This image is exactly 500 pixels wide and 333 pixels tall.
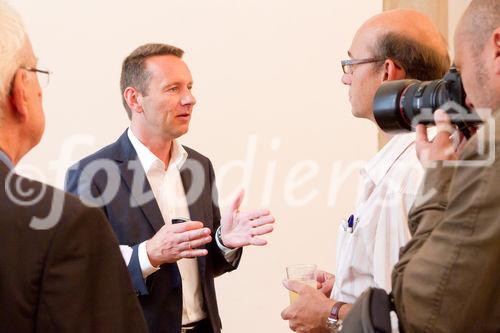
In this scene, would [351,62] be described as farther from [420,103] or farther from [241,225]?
[241,225]

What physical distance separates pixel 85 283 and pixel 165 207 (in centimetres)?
115

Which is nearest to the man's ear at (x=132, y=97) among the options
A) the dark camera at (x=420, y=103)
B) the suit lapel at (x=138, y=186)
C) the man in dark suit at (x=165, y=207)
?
the man in dark suit at (x=165, y=207)

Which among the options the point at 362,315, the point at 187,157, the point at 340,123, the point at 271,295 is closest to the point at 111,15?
the point at 187,157

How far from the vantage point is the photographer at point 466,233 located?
96 cm

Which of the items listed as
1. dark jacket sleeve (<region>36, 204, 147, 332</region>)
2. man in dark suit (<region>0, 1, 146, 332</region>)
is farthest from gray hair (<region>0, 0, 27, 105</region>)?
dark jacket sleeve (<region>36, 204, 147, 332</region>)

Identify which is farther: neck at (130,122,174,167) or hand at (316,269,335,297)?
neck at (130,122,174,167)

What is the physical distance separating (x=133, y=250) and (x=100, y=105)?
3.87 ft

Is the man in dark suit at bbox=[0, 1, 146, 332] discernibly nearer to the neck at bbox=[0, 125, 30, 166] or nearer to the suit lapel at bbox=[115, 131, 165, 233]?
the neck at bbox=[0, 125, 30, 166]

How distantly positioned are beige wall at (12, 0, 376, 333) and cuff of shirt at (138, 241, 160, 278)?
1024 mm

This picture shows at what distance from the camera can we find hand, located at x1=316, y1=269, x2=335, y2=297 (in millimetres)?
1911

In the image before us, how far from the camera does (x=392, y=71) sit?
175 cm

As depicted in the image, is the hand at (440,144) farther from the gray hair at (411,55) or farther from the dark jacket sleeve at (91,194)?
the dark jacket sleeve at (91,194)

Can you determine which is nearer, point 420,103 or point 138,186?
point 420,103

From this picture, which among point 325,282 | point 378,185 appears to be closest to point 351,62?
point 378,185
